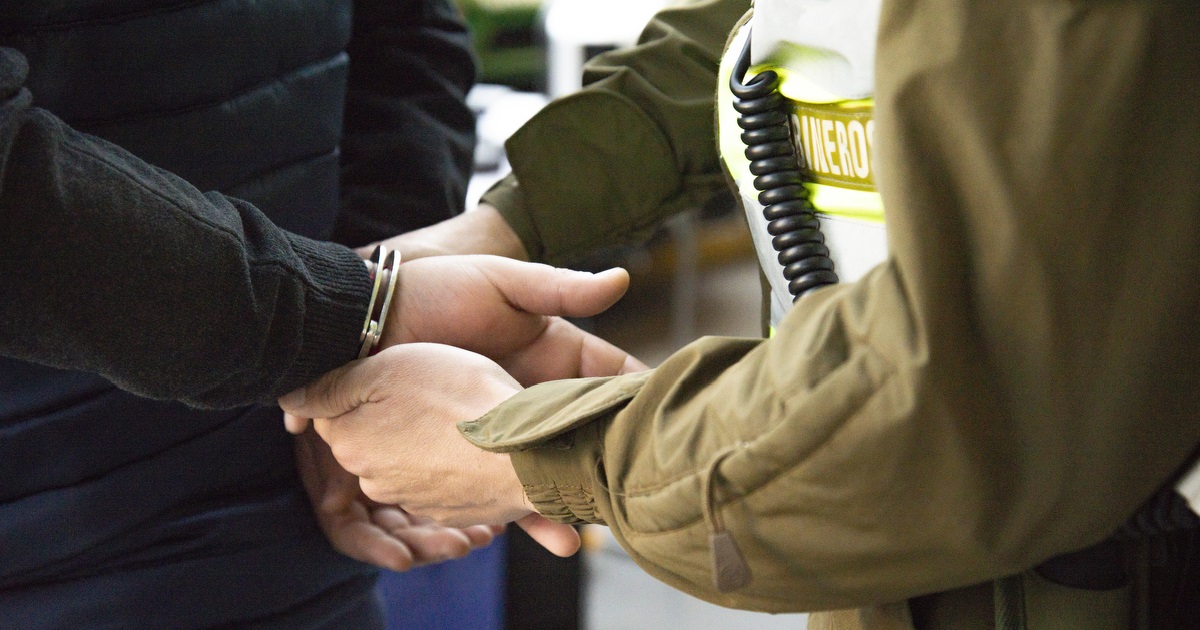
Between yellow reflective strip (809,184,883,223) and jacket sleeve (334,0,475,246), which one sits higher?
yellow reflective strip (809,184,883,223)

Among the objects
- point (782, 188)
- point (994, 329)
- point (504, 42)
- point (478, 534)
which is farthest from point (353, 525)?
point (504, 42)

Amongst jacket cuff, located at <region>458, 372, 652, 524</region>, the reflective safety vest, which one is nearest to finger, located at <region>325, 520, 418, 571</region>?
jacket cuff, located at <region>458, 372, 652, 524</region>

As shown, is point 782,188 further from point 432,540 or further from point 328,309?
point 432,540

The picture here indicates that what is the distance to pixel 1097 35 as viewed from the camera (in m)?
0.47

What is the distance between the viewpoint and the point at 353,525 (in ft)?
3.38

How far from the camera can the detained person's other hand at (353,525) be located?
1020 millimetres

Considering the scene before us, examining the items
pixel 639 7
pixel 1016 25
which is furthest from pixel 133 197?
pixel 639 7

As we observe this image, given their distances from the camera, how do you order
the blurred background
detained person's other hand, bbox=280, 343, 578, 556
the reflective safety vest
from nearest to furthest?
1. the reflective safety vest
2. detained person's other hand, bbox=280, 343, 578, 556
3. the blurred background

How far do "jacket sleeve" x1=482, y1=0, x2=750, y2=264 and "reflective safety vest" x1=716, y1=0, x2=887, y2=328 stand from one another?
0.32 meters

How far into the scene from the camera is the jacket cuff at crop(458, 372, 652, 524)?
64cm

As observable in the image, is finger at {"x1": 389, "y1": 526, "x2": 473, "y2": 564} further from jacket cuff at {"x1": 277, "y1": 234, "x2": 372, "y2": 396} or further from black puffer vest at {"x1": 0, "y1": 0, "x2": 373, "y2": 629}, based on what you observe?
jacket cuff at {"x1": 277, "y1": 234, "x2": 372, "y2": 396}

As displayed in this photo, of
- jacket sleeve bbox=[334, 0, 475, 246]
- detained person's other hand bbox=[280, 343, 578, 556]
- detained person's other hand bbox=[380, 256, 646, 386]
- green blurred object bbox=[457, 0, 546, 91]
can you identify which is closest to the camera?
detained person's other hand bbox=[280, 343, 578, 556]

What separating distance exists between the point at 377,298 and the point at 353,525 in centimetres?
26

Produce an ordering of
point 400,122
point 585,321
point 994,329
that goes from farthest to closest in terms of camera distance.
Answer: point 585,321 → point 400,122 → point 994,329
